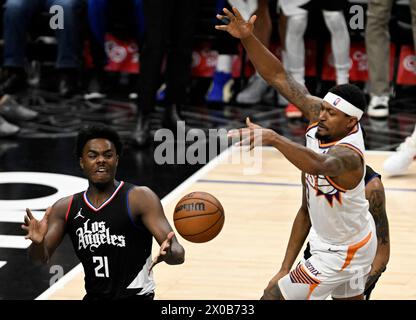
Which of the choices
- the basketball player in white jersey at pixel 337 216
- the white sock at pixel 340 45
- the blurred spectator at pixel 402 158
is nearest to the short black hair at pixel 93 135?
the basketball player in white jersey at pixel 337 216

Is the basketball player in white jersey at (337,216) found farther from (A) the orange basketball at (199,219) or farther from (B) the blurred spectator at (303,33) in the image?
(B) the blurred spectator at (303,33)

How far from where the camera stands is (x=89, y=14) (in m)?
11.4

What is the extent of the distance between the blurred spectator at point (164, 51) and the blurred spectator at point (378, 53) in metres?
2.02

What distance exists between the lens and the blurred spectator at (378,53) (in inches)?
414

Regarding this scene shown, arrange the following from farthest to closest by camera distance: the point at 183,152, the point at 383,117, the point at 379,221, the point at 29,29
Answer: the point at 29,29, the point at 383,117, the point at 183,152, the point at 379,221

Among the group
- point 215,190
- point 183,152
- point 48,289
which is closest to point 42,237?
point 48,289

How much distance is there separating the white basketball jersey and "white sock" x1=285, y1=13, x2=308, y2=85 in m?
5.69

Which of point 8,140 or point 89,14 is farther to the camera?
point 89,14

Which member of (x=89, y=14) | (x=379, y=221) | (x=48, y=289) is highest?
(x=89, y=14)

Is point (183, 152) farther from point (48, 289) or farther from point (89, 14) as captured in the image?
point (48, 289)

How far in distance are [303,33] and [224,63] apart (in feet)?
3.57

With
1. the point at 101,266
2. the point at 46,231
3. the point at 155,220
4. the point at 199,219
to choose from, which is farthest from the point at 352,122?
the point at 46,231

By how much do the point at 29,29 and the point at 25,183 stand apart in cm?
338

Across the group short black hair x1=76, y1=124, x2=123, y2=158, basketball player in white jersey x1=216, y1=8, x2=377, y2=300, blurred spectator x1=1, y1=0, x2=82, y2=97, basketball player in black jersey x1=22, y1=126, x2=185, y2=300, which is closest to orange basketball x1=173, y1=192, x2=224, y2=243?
basketball player in black jersey x1=22, y1=126, x2=185, y2=300
